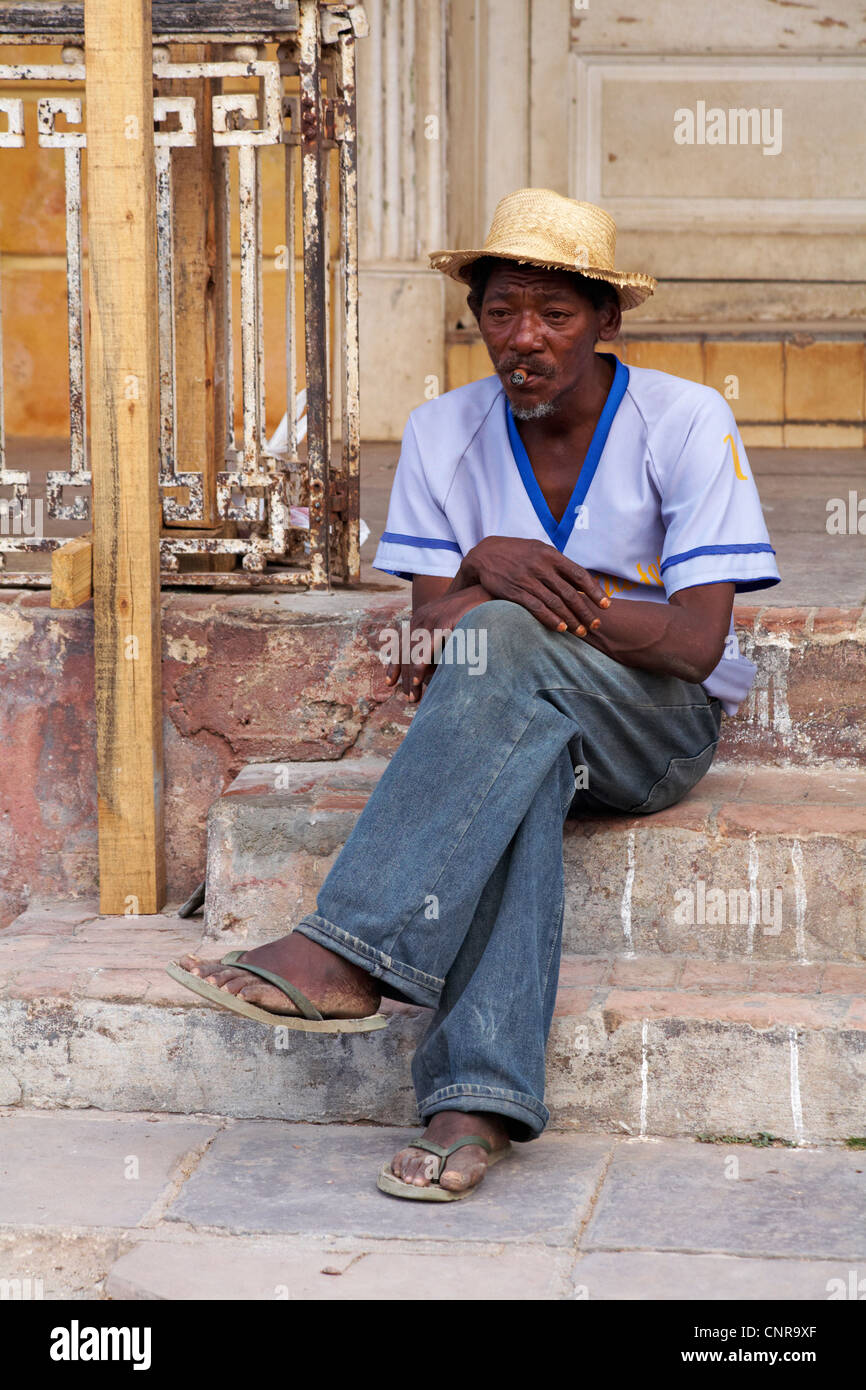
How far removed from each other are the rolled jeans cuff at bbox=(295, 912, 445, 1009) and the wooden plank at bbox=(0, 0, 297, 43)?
195 centimetres

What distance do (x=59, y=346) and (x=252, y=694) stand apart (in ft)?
11.6

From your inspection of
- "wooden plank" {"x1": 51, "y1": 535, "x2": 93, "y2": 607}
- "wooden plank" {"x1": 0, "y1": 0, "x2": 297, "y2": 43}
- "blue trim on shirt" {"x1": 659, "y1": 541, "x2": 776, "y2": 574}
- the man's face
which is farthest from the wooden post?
"blue trim on shirt" {"x1": 659, "y1": 541, "x2": 776, "y2": 574}

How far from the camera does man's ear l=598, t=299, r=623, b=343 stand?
3.05 meters

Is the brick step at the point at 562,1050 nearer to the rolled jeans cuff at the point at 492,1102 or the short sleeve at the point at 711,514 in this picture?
the rolled jeans cuff at the point at 492,1102

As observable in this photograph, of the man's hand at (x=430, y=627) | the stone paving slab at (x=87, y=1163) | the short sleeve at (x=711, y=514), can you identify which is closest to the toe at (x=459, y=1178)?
the stone paving slab at (x=87, y=1163)

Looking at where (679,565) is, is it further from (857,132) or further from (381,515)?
(857,132)

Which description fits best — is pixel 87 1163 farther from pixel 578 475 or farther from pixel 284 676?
pixel 578 475

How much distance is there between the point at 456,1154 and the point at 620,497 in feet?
3.89

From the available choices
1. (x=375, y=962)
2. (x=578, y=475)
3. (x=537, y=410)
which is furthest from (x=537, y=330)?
(x=375, y=962)

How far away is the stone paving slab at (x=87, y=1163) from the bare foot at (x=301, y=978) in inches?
14.1

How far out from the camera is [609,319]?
3076 mm

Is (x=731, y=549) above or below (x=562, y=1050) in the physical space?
above

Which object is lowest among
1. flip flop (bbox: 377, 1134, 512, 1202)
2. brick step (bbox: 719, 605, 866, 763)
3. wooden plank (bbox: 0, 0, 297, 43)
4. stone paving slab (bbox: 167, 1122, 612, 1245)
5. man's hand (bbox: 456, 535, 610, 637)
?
stone paving slab (bbox: 167, 1122, 612, 1245)

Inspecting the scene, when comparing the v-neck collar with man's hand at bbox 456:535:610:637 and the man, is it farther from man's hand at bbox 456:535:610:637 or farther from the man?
man's hand at bbox 456:535:610:637
